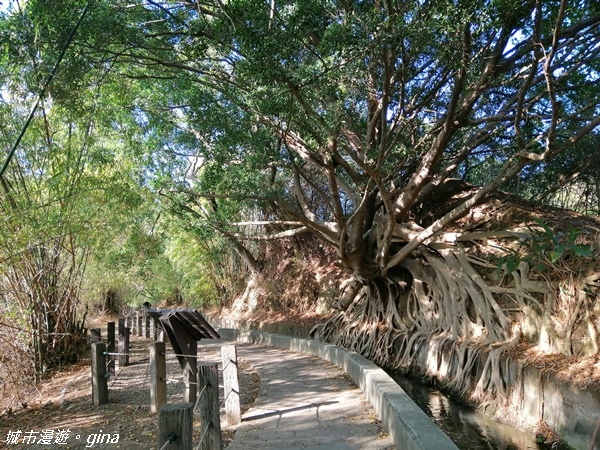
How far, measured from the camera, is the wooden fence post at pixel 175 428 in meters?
2.86

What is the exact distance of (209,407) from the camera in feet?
14.5

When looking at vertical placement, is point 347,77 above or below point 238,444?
above

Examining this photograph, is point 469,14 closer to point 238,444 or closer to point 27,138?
point 238,444

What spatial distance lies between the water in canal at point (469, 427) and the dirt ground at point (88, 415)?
2.80m

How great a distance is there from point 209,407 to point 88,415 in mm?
3024

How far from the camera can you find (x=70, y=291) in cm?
953

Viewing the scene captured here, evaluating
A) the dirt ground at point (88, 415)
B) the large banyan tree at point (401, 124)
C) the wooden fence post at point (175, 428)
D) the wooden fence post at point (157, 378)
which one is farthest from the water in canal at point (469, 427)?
the wooden fence post at point (175, 428)

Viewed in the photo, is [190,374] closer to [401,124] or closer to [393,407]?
[393,407]

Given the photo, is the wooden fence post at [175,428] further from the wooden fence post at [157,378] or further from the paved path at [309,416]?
the wooden fence post at [157,378]

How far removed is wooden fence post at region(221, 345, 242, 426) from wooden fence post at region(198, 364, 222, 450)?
129cm

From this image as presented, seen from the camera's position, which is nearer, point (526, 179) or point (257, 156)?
point (257, 156)

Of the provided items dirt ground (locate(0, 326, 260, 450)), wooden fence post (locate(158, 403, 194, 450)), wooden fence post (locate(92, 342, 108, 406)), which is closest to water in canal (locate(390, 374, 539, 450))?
dirt ground (locate(0, 326, 260, 450))

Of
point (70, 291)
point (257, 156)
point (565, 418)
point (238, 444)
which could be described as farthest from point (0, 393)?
point (565, 418)

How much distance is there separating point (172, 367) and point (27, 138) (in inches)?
200
